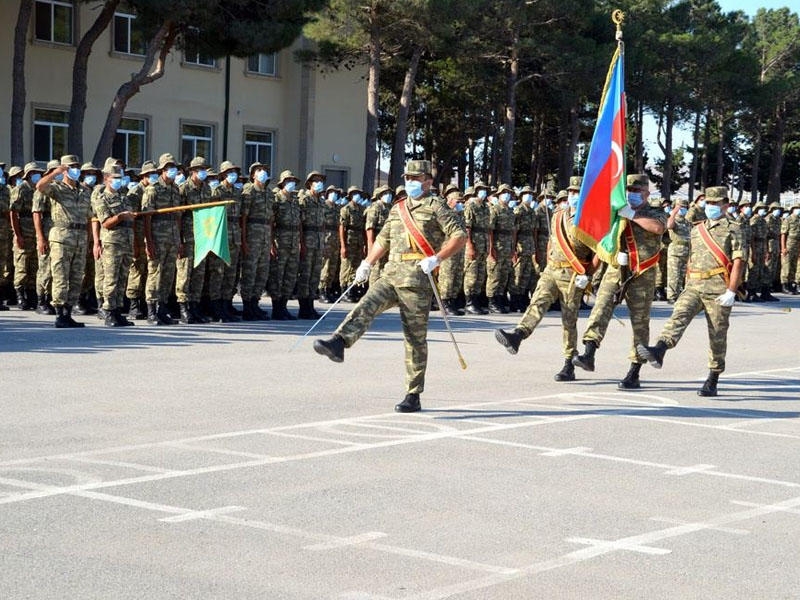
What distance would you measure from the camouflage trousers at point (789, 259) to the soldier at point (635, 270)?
1981 centimetres

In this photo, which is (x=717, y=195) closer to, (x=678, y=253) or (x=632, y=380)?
(x=632, y=380)

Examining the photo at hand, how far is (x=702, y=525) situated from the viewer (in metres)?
7.26

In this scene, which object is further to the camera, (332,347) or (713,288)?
(713,288)

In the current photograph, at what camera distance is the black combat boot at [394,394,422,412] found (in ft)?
35.4

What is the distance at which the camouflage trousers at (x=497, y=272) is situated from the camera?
866 inches

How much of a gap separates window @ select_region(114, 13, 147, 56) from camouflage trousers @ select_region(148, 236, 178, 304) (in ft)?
72.1

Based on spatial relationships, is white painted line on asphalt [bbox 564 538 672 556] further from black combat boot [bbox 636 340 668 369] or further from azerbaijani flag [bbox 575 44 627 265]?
azerbaijani flag [bbox 575 44 627 265]

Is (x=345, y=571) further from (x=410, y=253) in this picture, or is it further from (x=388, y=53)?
(x=388, y=53)

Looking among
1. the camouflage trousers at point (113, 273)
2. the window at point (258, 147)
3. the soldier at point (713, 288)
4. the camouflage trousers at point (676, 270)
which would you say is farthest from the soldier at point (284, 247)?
Result: the window at point (258, 147)

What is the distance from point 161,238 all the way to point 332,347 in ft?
24.6

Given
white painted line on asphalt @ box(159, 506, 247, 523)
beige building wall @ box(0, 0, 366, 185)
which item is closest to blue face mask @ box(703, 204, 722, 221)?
white painted line on asphalt @ box(159, 506, 247, 523)

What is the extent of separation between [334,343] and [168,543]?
4104 millimetres

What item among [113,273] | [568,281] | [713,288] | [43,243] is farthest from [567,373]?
[43,243]

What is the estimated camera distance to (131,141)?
130 ft
